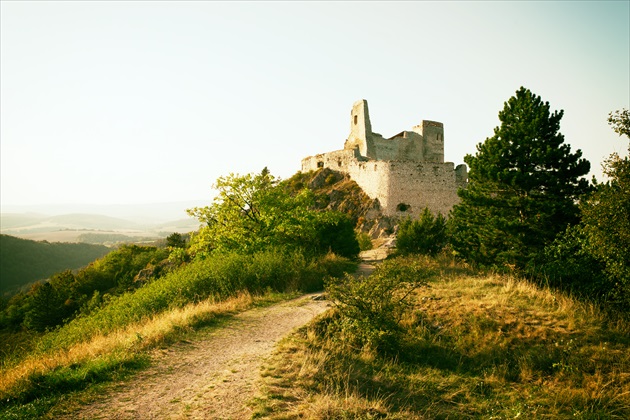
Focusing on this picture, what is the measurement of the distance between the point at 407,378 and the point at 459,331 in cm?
296

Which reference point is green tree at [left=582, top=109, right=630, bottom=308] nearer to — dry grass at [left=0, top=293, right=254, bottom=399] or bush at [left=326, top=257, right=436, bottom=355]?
bush at [left=326, top=257, right=436, bottom=355]

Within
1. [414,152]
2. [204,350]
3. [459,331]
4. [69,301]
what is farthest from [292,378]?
[414,152]

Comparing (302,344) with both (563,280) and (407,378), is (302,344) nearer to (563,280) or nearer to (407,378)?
(407,378)

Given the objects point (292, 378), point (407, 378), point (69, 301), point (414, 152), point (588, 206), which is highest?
point (414, 152)

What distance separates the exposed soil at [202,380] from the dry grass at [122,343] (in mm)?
622

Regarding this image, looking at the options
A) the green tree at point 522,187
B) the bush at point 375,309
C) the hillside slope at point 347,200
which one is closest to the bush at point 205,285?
the bush at point 375,309

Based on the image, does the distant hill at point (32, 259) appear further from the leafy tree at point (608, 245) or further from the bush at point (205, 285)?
the leafy tree at point (608, 245)

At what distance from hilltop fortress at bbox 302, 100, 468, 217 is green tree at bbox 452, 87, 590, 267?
20417mm

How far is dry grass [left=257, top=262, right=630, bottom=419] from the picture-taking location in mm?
6043

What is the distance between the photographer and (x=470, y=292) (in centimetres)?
1173

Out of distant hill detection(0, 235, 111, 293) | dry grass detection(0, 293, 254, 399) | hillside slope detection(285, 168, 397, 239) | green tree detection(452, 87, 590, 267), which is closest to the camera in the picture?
dry grass detection(0, 293, 254, 399)

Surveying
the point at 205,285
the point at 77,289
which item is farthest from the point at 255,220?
the point at 77,289

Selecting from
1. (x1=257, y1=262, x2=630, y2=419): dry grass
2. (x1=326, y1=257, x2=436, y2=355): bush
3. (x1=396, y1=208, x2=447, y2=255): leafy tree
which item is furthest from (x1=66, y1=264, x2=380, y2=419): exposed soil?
(x1=396, y1=208, x2=447, y2=255): leafy tree

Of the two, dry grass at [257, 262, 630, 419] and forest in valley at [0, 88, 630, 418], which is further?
forest in valley at [0, 88, 630, 418]
